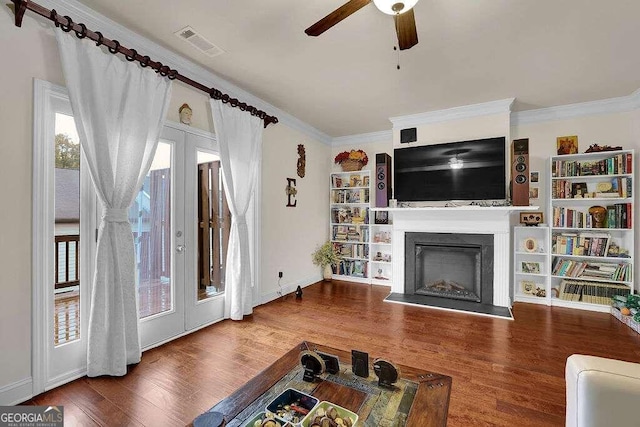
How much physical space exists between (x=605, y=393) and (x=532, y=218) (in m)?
3.66

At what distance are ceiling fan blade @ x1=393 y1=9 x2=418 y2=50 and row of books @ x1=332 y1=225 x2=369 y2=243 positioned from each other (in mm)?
3539

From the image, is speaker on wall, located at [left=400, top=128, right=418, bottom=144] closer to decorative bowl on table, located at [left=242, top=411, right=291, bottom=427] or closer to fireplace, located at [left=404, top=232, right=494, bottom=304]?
fireplace, located at [left=404, top=232, right=494, bottom=304]

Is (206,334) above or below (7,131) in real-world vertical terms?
below

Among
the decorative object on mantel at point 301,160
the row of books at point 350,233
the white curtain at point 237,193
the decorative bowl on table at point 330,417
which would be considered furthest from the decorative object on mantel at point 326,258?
the decorative bowl on table at point 330,417

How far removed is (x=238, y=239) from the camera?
329cm

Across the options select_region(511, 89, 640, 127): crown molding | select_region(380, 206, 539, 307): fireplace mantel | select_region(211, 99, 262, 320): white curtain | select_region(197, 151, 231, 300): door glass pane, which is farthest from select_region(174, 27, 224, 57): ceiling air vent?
select_region(511, 89, 640, 127): crown molding

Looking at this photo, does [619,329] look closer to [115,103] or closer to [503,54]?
[503,54]

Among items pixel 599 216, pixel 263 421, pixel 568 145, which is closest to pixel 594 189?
pixel 599 216

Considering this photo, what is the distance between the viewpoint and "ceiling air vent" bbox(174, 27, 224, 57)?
7.68 feet

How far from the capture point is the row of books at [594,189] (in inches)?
139

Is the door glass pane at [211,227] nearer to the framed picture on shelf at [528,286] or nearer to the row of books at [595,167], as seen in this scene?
the framed picture on shelf at [528,286]

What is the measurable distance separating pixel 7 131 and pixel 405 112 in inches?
158

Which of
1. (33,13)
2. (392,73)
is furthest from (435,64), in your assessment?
(33,13)

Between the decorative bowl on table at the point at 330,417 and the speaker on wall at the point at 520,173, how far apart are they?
3406mm
